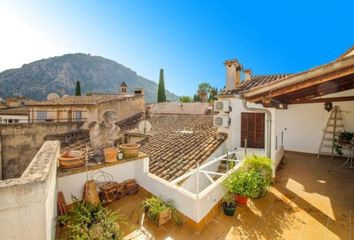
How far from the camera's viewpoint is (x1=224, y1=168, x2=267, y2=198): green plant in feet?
15.3

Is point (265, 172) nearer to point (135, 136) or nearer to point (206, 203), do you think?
point (206, 203)

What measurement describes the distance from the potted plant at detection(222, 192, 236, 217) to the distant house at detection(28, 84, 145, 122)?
1308cm

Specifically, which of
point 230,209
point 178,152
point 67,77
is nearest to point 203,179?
point 178,152

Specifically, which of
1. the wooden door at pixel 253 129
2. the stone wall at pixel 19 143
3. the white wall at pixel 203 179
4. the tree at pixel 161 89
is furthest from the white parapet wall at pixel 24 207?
the tree at pixel 161 89

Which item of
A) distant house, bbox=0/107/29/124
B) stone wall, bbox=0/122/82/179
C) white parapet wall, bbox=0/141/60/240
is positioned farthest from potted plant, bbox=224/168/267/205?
distant house, bbox=0/107/29/124

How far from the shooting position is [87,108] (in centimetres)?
1644

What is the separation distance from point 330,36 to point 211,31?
10.4m

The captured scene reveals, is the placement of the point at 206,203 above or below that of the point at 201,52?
below

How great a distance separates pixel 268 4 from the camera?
1329 cm

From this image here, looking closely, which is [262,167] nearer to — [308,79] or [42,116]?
[308,79]

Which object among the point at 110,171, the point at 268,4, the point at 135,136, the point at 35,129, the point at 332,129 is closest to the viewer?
the point at 110,171

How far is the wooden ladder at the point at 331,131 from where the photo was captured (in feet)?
33.4

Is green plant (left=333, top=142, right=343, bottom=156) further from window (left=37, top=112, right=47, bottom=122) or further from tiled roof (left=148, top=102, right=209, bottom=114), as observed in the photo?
window (left=37, top=112, right=47, bottom=122)

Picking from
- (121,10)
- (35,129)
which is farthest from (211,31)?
(35,129)
